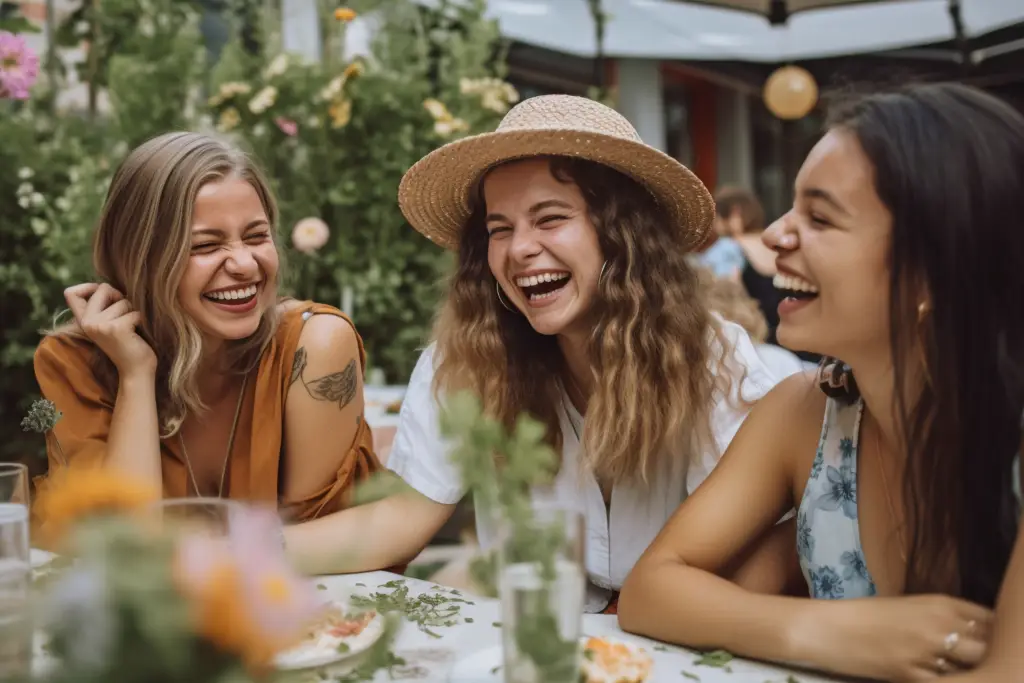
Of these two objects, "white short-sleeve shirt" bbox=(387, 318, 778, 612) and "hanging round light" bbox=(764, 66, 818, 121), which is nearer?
"white short-sleeve shirt" bbox=(387, 318, 778, 612)

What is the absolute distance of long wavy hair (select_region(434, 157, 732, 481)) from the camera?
166cm

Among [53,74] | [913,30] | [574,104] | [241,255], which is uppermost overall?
[913,30]

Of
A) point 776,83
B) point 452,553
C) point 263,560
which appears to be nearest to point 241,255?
point 263,560

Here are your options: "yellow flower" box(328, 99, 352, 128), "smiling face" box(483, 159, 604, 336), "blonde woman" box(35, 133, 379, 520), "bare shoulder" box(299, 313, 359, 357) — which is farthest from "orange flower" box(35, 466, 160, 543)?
"yellow flower" box(328, 99, 352, 128)

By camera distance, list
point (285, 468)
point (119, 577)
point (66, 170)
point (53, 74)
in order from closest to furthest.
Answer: point (119, 577)
point (285, 468)
point (66, 170)
point (53, 74)

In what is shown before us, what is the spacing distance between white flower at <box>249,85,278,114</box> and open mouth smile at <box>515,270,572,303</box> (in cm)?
212

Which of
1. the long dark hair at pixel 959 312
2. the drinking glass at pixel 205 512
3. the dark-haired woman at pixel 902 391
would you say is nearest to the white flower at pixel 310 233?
the dark-haired woman at pixel 902 391

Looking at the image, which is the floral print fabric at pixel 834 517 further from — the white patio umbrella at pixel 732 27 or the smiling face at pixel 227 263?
the white patio umbrella at pixel 732 27

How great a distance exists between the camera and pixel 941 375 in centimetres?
109

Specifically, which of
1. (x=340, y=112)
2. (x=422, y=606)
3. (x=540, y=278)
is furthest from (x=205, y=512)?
(x=340, y=112)

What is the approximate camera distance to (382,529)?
5.18 ft

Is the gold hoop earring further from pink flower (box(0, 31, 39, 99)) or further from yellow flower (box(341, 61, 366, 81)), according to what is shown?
yellow flower (box(341, 61, 366, 81))

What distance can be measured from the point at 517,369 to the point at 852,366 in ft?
2.38

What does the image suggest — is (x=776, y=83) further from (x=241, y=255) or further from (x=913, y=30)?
(x=241, y=255)
